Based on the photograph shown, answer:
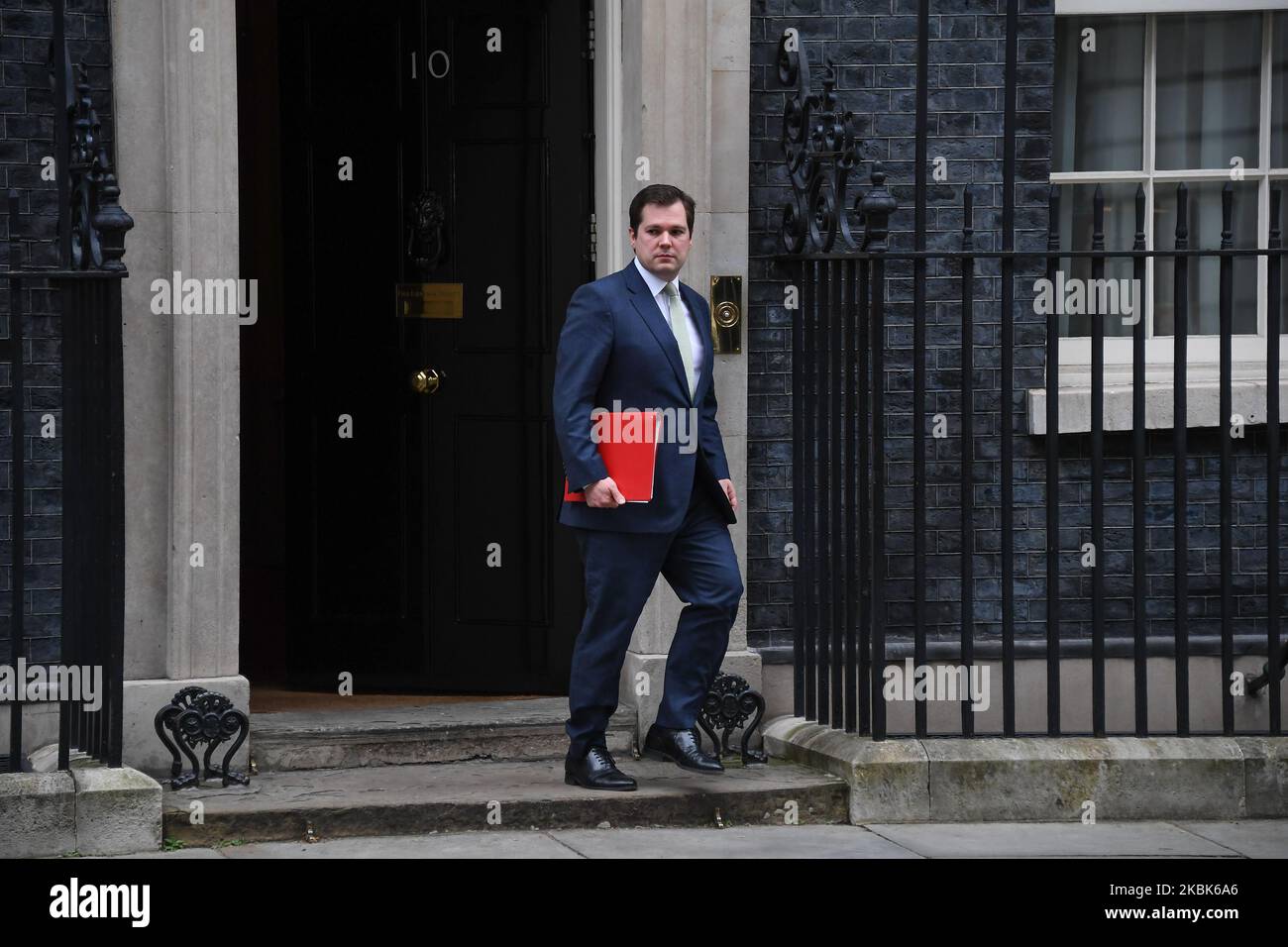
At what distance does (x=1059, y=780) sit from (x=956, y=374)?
1873 millimetres

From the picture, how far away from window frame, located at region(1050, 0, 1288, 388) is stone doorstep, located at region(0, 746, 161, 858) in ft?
13.3

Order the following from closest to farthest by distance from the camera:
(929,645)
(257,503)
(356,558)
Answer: (929,645), (356,558), (257,503)

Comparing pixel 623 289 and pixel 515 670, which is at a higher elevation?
pixel 623 289

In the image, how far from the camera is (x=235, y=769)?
22.5ft

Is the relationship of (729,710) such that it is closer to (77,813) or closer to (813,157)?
(813,157)

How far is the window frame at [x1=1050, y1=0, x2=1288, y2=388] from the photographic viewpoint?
26.1 feet

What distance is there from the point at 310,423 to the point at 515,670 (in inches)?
56.3

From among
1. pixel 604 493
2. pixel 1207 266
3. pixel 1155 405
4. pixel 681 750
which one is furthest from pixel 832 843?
pixel 1207 266

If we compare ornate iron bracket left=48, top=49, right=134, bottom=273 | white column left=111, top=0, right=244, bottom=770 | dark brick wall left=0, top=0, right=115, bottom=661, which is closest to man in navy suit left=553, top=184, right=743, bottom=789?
white column left=111, top=0, right=244, bottom=770

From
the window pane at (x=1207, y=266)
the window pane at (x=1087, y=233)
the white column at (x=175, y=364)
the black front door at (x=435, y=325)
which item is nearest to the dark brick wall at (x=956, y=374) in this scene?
the window pane at (x=1087, y=233)

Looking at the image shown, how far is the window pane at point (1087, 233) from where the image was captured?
8.05 metres

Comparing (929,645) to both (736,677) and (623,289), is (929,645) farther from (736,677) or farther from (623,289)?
(623,289)

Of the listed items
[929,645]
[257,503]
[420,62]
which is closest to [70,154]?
[420,62]

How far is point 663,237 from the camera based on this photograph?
6328mm
